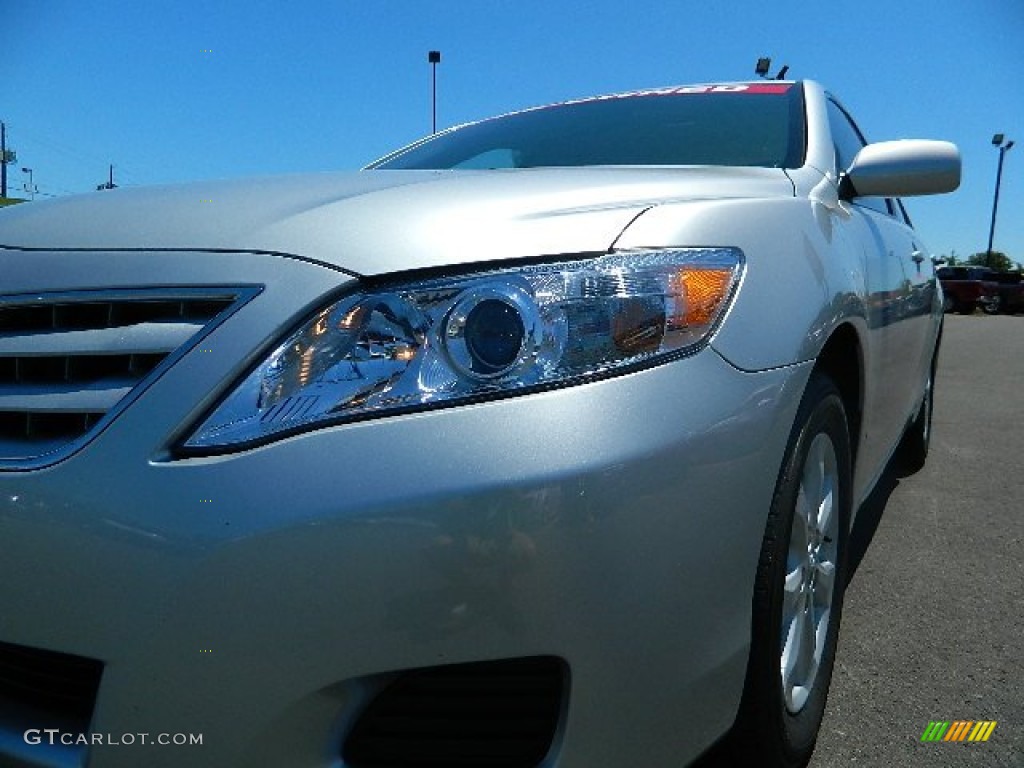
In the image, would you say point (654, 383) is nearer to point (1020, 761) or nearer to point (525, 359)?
point (525, 359)

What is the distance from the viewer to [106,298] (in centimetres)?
129

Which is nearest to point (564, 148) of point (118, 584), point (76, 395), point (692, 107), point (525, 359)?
point (692, 107)

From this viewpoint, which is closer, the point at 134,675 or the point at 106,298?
the point at 134,675

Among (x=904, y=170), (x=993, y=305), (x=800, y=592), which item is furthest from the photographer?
(x=993, y=305)

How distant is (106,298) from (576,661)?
35.3 inches

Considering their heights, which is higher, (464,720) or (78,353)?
(78,353)

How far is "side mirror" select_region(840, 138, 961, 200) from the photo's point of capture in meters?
2.19

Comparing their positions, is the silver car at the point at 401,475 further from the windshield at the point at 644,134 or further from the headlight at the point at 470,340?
the windshield at the point at 644,134

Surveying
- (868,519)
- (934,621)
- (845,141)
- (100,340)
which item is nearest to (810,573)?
(934,621)

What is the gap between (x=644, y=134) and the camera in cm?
255

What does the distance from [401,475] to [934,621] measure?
208cm

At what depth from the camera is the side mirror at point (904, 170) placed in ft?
7.17

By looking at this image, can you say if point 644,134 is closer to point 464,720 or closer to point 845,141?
point 845,141

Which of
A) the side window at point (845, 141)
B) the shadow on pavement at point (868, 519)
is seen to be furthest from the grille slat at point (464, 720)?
the side window at point (845, 141)
